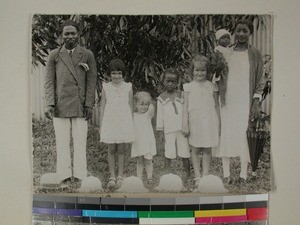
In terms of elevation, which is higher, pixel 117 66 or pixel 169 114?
pixel 117 66

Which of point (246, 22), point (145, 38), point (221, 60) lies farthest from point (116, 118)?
point (246, 22)

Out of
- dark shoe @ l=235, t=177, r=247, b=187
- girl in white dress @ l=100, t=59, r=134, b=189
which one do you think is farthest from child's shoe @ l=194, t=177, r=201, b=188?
girl in white dress @ l=100, t=59, r=134, b=189

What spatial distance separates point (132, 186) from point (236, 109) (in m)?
0.38

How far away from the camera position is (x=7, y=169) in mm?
1082

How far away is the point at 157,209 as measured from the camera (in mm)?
1058

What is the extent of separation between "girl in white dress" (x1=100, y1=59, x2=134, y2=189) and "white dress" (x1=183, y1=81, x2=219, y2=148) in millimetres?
176

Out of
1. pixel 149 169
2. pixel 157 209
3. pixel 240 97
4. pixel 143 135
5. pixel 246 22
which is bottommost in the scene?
pixel 157 209

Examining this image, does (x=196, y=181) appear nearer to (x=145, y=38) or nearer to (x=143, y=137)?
(x=143, y=137)

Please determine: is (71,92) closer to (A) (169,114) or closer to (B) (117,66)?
(B) (117,66)

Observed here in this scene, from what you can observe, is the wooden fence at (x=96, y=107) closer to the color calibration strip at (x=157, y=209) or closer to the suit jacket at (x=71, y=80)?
the suit jacket at (x=71, y=80)

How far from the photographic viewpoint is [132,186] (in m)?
1.06

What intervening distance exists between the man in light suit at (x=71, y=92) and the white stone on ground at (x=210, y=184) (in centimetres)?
34

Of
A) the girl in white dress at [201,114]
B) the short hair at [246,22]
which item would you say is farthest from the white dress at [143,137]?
the short hair at [246,22]

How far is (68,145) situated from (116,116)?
167 mm
